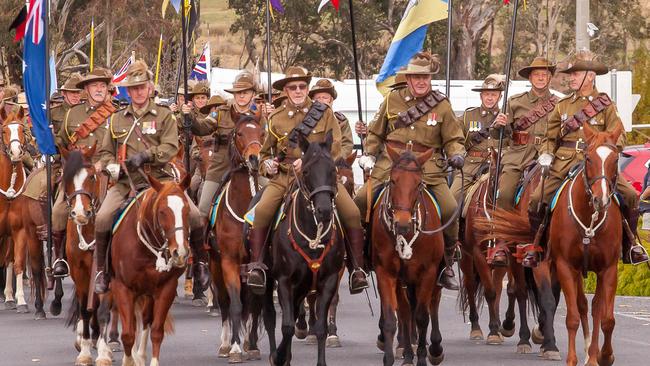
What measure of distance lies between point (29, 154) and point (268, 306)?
7943 millimetres

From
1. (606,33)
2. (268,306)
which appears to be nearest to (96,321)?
(268,306)

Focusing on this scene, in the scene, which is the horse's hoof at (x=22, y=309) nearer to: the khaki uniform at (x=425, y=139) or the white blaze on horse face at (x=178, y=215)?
the khaki uniform at (x=425, y=139)

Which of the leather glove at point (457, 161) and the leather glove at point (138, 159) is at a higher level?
the leather glove at point (138, 159)

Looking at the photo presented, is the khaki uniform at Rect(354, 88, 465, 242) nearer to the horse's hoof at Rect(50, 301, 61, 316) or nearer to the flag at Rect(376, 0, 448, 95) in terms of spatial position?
the flag at Rect(376, 0, 448, 95)

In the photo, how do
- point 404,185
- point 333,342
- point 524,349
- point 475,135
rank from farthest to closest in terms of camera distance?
point 475,135 → point 333,342 → point 524,349 → point 404,185

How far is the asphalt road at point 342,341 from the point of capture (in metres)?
14.5

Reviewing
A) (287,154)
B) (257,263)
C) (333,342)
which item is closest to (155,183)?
(257,263)

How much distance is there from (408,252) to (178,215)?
2.04 m

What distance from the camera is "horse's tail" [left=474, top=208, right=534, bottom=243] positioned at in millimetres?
14719

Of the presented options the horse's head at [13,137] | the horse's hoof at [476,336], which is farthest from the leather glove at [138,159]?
the horse's head at [13,137]

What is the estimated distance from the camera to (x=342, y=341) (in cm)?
1606

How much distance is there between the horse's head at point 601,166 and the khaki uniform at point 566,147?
70 cm

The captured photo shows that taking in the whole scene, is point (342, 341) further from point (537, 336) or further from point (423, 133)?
point (423, 133)

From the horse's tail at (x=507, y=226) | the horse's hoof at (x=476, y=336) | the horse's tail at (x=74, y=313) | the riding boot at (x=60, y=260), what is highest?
the horse's tail at (x=507, y=226)
